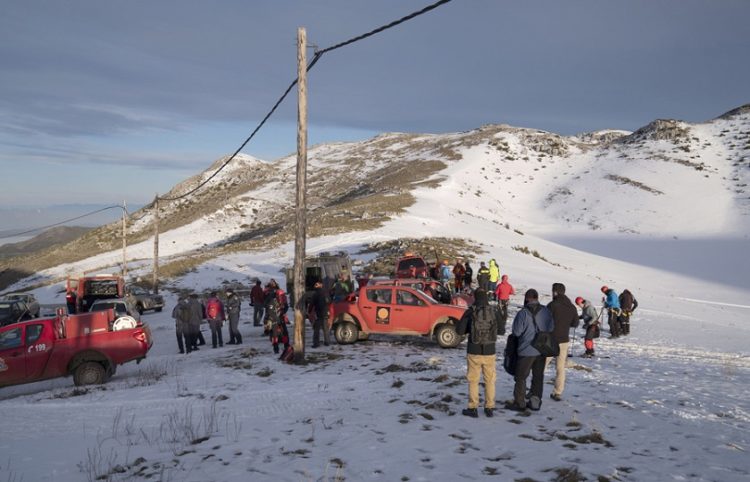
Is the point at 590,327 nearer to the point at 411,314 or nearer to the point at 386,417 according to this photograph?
the point at 411,314

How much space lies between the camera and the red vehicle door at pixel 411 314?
14.4 metres

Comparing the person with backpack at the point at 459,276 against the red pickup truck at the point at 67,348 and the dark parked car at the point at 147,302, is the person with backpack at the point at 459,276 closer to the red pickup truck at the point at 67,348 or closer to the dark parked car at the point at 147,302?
the red pickup truck at the point at 67,348

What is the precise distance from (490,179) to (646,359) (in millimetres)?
64435

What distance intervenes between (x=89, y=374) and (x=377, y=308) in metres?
7.53

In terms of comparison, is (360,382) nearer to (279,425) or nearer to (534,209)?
(279,425)

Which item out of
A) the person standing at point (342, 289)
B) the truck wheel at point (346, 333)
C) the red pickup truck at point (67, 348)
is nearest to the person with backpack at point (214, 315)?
the red pickup truck at point (67, 348)

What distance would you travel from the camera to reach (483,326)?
768cm

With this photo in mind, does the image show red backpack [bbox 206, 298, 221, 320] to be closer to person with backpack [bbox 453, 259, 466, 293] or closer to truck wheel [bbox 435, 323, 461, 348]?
truck wheel [bbox 435, 323, 461, 348]

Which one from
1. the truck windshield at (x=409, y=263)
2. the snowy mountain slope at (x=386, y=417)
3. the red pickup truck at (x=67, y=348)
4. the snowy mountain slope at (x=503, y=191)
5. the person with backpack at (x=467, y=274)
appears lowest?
the snowy mountain slope at (x=386, y=417)

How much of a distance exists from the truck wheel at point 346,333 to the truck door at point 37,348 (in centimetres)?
725

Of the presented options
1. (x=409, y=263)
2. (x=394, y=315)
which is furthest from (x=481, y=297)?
(x=409, y=263)

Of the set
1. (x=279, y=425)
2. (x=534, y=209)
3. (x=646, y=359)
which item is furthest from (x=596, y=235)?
(x=279, y=425)

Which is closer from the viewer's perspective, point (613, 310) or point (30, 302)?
point (613, 310)

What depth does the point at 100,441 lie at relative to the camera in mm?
7352
